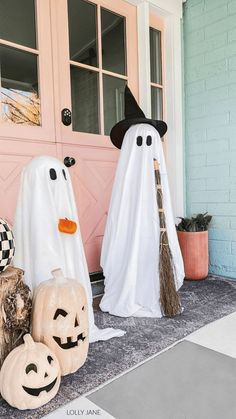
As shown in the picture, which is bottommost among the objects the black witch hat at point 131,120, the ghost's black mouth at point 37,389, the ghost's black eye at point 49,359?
the ghost's black mouth at point 37,389

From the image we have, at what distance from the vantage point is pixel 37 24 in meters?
1.91

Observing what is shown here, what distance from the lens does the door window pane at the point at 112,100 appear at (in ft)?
7.64

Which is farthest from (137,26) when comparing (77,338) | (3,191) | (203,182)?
(77,338)

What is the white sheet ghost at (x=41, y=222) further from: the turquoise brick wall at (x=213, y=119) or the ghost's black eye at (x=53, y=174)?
the turquoise brick wall at (x=213, y=119)

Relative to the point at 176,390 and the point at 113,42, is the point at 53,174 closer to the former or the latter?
the point at 176,390

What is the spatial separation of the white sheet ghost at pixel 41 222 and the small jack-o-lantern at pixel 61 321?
167 millimetres

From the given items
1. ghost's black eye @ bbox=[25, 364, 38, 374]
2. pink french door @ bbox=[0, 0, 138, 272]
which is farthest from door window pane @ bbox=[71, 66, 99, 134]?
ghost's black eye @ bbox=[25, 364, 38, 374]

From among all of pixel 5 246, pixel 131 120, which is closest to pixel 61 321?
pixel 5 246

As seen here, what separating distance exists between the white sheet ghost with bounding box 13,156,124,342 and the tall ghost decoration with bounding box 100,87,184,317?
1.47 feet

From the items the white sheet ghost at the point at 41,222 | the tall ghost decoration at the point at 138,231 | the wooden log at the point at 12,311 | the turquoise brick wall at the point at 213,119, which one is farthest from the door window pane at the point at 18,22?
the wooden log at the point at 12,311

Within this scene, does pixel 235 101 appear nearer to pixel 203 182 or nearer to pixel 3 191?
pixel 203 182

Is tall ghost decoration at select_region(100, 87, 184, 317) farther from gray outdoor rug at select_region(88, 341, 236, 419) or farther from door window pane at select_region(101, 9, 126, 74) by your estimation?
door window pane at select_region(101, 9, 126, 74)

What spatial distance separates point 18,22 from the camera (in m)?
1.88

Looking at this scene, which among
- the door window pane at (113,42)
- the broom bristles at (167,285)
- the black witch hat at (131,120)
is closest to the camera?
the broom bristles at (167,285)
